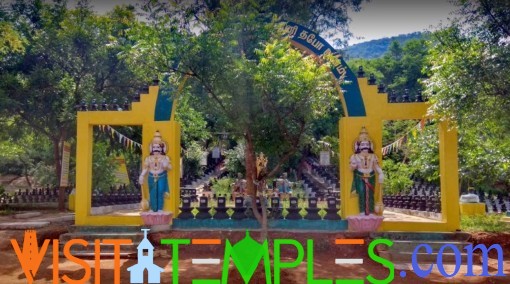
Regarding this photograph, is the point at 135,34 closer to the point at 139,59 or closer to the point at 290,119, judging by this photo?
the point at 139,59

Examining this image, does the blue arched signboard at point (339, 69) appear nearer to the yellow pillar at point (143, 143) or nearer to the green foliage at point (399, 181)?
the yellow pillar at point (143, 143)

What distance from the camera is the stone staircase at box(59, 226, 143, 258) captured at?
10.3 metres

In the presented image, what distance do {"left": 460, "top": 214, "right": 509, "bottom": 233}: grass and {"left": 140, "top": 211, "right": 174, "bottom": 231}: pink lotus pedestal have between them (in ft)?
23.7

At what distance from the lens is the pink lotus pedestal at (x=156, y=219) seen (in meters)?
11.1

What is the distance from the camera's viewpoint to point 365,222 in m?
10.8

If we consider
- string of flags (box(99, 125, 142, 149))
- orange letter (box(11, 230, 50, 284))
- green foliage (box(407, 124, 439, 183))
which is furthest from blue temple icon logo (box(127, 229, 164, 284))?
green foliage (box(407, 124, 439, 183))

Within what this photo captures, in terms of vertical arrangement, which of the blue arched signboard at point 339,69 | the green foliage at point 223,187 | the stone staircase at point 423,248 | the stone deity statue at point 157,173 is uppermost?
the blue arched signboard at point 339,69

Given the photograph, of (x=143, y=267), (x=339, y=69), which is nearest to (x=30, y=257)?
(x=143, y=267)

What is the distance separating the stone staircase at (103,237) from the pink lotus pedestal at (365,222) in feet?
15.9

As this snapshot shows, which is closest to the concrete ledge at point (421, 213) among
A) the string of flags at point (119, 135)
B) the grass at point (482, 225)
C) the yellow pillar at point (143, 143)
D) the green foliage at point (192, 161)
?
the grass at point (482, 225)

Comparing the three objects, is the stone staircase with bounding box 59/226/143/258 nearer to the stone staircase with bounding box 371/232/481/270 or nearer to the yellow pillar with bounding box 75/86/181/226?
the yellow pillar with bounding box 75/86/181/226

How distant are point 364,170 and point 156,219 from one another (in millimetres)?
4918

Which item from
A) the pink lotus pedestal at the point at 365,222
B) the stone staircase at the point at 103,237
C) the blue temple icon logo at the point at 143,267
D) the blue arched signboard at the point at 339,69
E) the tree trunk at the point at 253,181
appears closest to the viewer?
the blue temple icon logo at the point at 143,267

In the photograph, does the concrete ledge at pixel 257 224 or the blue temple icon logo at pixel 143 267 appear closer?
the blue temple icon logo at pixel 143 267
